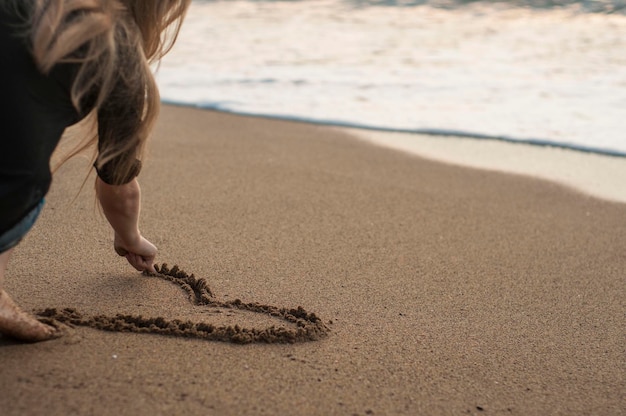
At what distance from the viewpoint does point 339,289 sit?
2.61m

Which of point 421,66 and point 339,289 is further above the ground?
point 339,289

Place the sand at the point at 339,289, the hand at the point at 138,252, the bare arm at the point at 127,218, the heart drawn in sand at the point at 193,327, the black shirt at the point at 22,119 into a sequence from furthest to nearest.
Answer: the hand at the point at 138,252 → the bare arm at the point at 127,218 → the heart drawn in sand at the point at 193,327 → the sand at the point at 339,289 → the black shirt at the point at 22,119

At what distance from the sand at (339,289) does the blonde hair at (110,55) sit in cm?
51

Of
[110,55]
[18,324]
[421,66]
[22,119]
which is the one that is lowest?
Answer: [421,66]

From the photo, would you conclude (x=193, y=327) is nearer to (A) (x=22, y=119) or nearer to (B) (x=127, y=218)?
(B) (x=127, y=218)

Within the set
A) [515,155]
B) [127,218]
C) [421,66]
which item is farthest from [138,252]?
[421,66]

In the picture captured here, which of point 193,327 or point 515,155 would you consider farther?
point 515,155

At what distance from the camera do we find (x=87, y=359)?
196 centimetres

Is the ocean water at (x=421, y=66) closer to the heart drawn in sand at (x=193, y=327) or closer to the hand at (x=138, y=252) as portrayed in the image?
the hand at (x=138, y=252)

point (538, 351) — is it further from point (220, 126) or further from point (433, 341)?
point (220, 126)

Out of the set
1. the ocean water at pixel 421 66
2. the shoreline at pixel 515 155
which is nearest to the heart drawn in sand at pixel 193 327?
the shoreline at pixel 515 155

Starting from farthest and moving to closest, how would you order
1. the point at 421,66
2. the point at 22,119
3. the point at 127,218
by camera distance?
1. the point at 421,66
2. the point at 127,218
3. the point at 22,119

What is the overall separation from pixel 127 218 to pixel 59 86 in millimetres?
591

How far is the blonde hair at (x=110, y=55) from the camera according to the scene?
181 centimetres
